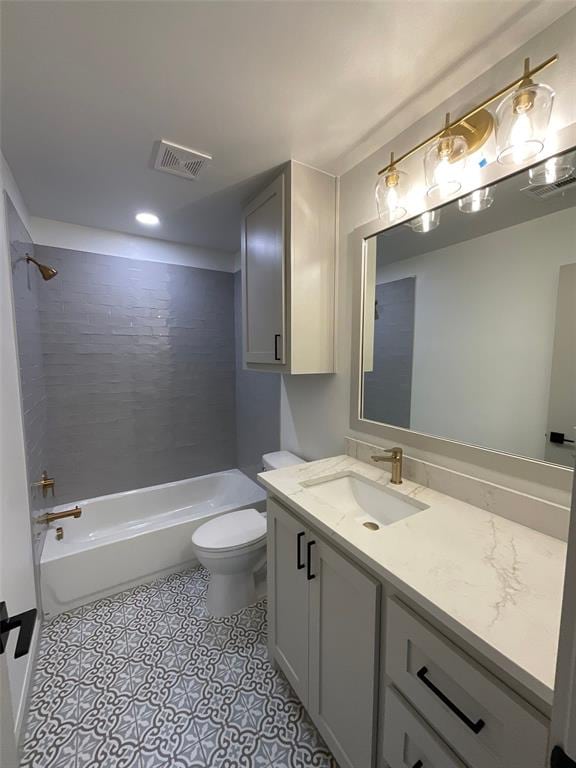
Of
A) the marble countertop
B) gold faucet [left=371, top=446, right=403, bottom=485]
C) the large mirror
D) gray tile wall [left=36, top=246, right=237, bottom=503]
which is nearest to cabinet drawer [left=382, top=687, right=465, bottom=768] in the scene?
the marble countertop

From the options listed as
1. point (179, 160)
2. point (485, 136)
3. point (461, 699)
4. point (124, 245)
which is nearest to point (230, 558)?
point (461, 699)

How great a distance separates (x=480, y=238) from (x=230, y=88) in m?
1.02

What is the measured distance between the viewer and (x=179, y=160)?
4.69 feet

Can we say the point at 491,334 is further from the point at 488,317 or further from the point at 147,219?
the point at 147,219

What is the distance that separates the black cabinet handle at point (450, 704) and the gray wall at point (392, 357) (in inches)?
32.8

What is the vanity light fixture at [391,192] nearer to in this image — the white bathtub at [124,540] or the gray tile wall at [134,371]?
the gray tile wall at [134,371]

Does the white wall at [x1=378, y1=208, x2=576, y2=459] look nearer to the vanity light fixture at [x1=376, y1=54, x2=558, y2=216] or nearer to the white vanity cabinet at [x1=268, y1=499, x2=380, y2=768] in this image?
the vanity light fixture at [x1=376, y1=54, x2=558, y2=216]

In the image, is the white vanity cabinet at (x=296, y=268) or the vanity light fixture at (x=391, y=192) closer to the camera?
the vanity light fixture at (x=391, y=192)

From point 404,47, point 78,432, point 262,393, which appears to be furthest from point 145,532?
point 404,47

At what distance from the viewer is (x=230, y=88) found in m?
1.07

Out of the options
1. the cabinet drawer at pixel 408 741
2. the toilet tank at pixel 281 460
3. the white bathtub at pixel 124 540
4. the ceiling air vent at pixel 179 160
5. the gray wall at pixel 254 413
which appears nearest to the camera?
the cabinet drawer at pixel 408 741

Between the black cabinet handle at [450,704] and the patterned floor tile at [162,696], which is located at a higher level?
the black cabinet handle at [450,704]

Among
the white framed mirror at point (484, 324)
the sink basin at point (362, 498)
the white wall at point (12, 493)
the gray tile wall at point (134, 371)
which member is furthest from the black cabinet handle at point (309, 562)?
A: the gray tile wall at point (134, 371)

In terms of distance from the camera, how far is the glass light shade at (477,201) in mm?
1046
